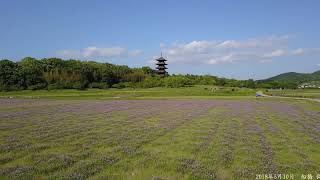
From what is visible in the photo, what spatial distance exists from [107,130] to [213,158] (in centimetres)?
1219

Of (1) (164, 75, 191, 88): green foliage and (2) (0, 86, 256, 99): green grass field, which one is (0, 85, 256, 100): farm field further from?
(1) (164, 75, 191, 88): green foliage

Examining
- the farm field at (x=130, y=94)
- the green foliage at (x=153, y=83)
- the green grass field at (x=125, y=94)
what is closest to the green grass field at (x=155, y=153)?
the farm field at (x=130, y=94)

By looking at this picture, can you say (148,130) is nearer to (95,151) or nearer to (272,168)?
(95,151)

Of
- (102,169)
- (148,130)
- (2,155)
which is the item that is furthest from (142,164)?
(148,130)

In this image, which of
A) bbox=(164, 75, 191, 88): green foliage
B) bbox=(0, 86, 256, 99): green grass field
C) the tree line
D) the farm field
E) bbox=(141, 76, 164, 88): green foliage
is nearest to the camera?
the farm field

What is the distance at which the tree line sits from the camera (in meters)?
148

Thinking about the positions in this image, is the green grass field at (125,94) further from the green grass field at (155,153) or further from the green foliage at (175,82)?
the green grass field at (155,153)

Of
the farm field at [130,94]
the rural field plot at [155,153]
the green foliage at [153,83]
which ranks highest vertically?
the green foliage at [153,83]

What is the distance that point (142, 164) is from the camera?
15.1 meters

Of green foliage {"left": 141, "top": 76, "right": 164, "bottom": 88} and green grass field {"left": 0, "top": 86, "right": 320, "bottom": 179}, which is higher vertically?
green foliage {"left": 141, "top": 76, "right": 164, "bottom": 88}

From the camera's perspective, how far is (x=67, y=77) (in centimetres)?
16262

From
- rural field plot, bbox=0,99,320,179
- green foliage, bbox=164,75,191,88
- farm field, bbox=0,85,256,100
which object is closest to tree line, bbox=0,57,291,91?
green foliage, bbox=164,75,191,88

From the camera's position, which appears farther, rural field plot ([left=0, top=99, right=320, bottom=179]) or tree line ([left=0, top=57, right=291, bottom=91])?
tree line ([left=0, top=57, right=291, bottom=91])

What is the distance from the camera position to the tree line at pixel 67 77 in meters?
148
